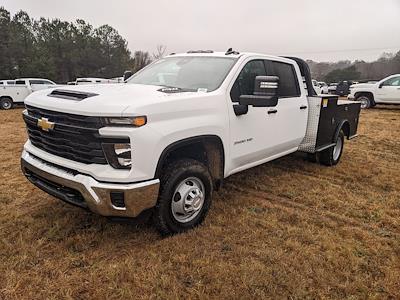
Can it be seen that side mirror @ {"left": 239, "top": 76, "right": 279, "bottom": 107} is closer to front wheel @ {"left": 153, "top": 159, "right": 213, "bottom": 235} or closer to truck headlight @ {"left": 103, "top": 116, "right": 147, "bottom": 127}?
front wheel @ {"left": 153, "top": 159, "right": 213, "bottom": 235}

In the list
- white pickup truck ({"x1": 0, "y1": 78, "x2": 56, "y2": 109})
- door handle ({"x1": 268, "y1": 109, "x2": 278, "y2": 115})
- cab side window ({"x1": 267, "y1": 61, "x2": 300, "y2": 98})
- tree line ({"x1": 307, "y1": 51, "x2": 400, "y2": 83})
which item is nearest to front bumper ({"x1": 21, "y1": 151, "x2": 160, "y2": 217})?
door handle ({"x1": 268, "y1": 109, "x2": 278, "y2": 115})

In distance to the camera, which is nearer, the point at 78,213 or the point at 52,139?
the point at 52,139

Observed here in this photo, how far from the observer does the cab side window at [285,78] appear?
4715mm

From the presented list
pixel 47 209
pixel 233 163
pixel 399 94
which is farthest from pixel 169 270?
pixel 399 94

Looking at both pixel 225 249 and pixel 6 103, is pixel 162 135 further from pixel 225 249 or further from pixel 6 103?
pixel 6 103

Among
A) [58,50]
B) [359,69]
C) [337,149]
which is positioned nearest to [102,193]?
[337,149]

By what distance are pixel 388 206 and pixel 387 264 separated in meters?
1.55

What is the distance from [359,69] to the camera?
63.2m

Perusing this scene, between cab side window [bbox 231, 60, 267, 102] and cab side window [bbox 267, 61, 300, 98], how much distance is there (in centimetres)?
26

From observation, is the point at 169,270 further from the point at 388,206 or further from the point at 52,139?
the point at 388,206

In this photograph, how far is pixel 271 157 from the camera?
189 inches

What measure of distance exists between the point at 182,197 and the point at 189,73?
161 cm

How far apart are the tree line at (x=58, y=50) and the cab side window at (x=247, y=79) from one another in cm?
3709

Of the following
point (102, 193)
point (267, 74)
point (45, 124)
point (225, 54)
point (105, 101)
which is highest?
point (225, 54)
